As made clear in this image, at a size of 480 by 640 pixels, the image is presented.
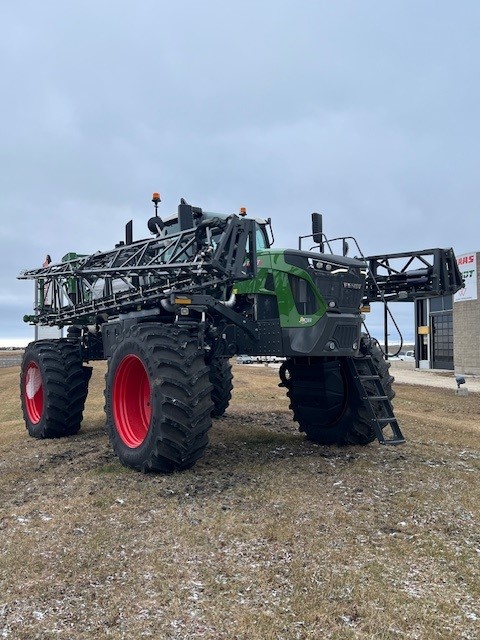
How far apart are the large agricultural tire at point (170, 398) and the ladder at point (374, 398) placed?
2179 mm

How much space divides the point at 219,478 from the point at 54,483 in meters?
1.87

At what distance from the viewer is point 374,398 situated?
7.43 meters

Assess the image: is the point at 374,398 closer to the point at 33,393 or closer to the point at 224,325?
the point at 224,325

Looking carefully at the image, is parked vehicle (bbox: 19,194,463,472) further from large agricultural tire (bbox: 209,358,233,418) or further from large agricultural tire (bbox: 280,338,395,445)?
large agricultural tire (bbox: 209,358,233,418)

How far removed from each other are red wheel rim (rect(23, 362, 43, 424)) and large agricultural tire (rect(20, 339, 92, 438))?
158 millimetres

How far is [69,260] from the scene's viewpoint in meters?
9.95

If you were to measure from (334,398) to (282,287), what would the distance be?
2.02 metres

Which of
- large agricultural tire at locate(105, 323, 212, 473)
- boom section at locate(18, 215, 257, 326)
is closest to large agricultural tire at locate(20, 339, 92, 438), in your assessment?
boom section at locate(18, 215, 257, 326)

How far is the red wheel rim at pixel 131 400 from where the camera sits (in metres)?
7.36

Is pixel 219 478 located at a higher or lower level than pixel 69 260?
lower

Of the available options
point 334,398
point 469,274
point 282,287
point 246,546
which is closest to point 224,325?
point 282,287

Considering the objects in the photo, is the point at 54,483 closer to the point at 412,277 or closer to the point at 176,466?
the point at 176,466

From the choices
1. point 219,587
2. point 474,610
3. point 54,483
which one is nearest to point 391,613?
point 474,610

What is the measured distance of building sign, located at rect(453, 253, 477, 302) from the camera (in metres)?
27.0
